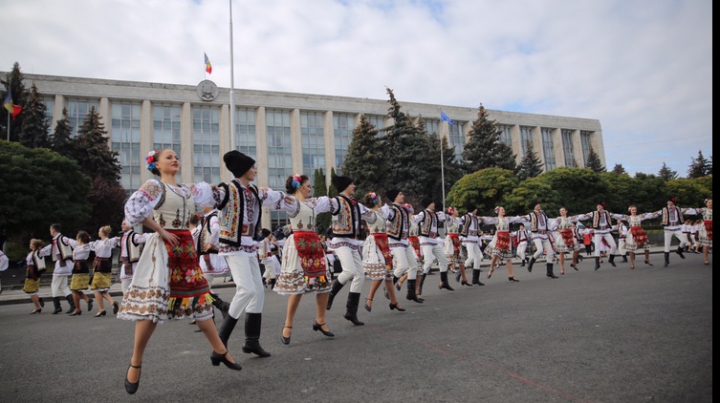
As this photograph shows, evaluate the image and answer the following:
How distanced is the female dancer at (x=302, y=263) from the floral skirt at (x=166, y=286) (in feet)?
5.34

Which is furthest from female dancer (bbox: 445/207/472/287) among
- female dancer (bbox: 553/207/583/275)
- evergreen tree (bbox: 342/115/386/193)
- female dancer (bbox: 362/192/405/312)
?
evergreen tree (bbox: 342/115/386/193)

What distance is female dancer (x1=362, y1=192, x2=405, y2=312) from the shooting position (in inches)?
325

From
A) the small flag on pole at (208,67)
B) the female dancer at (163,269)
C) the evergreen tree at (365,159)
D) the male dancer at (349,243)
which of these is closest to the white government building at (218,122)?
the evergreen tree at (365,159)

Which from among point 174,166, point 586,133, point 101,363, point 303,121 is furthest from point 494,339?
point 586,133

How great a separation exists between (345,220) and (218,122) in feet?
179

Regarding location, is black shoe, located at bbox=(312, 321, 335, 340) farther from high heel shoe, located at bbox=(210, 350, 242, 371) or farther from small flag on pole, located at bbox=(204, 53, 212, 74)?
small flag on pole, located at bbox=(204, 53, 212, 74)

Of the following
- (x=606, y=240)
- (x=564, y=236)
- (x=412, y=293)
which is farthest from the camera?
(x=606, y=240)

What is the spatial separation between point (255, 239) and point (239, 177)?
2.48 feet

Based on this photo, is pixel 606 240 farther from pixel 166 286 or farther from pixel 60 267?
pixel 60 267

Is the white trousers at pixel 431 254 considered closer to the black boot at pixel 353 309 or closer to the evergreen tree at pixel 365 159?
the black boot at pixel 353 309

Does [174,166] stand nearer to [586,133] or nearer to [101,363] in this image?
[101,363]

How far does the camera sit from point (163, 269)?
4215 millimetres

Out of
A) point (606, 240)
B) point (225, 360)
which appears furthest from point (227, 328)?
point (606, 240)

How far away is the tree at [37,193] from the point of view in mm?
29484
